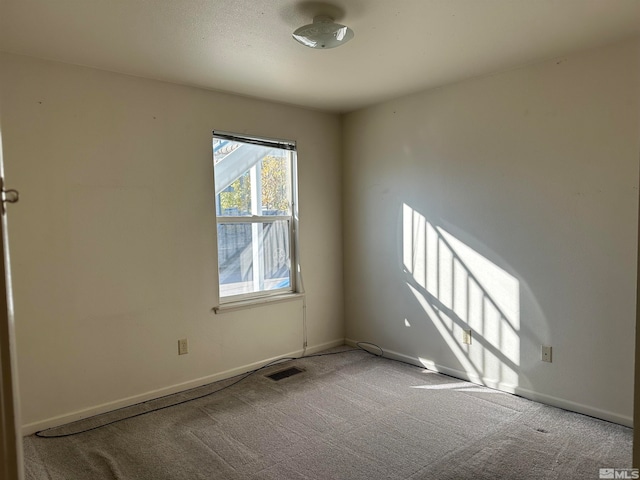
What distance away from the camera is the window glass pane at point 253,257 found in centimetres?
358

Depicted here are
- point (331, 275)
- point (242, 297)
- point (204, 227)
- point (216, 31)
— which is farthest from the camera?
point (331, 275)

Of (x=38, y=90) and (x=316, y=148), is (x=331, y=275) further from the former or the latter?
(x=38, y=90)

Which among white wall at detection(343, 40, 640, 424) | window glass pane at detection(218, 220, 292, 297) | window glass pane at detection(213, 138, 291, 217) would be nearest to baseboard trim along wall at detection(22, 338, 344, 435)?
window glass pane at detection(218, 220, 292, 297)

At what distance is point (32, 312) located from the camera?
263 cm

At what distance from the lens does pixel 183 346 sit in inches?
129

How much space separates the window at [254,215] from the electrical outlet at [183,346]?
0.45 m

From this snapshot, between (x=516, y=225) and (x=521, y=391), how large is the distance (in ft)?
3.91

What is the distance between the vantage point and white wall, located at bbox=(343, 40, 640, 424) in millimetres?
2574

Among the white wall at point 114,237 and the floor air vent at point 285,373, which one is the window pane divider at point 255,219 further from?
the floor air vent at point 285,373

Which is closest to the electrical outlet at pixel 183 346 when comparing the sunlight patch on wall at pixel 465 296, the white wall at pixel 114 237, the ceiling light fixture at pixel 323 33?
the white wall at pixel 114 237

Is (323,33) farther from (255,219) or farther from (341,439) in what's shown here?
(341,439)

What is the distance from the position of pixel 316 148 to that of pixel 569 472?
10.2 ft

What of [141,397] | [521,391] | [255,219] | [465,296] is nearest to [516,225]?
[465,296]

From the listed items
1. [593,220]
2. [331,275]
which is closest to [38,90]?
[331,275]
